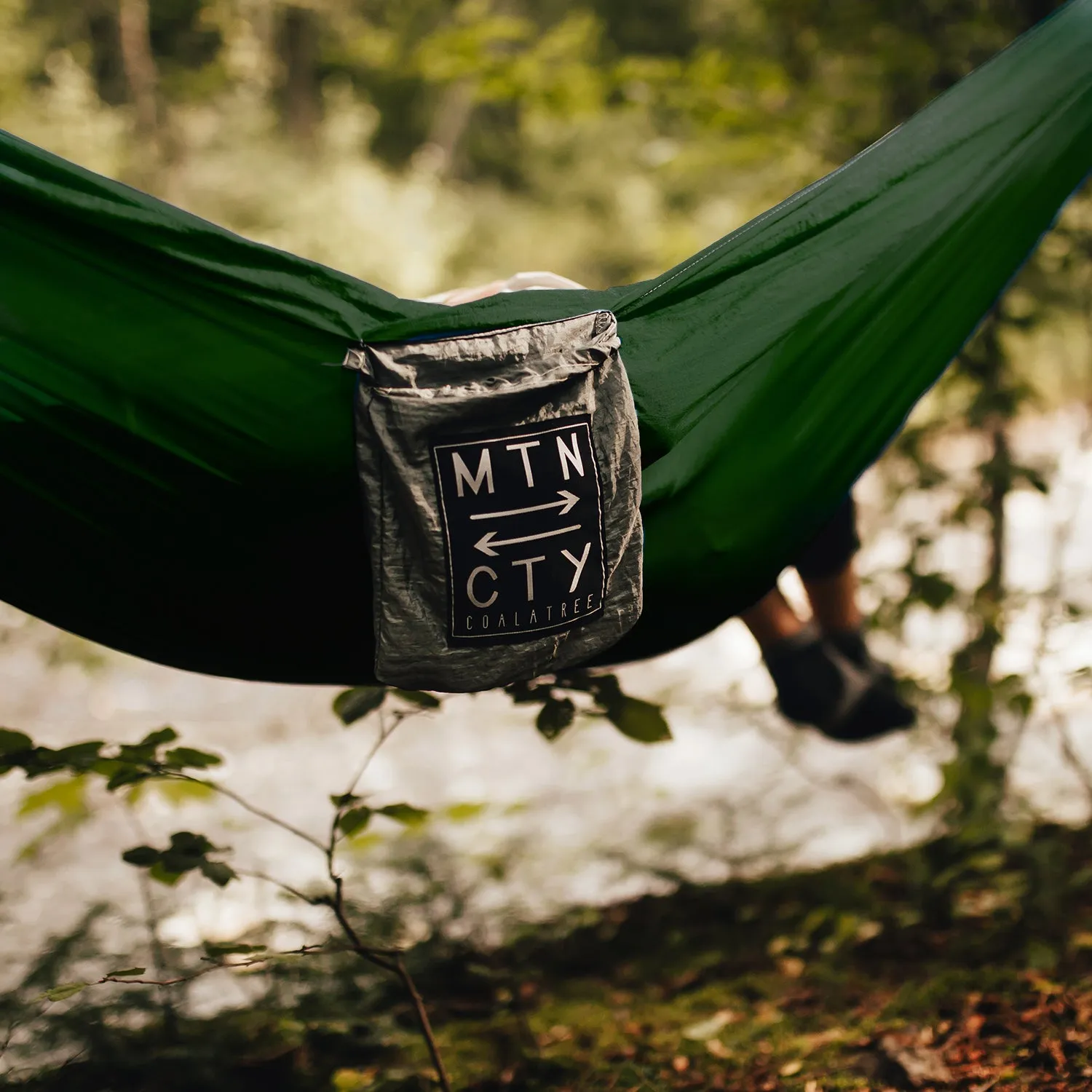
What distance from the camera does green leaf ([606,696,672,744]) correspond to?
3.99ft

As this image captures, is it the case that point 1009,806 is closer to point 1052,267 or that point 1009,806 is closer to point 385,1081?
point 1052,267

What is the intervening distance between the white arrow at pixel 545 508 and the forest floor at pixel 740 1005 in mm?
751

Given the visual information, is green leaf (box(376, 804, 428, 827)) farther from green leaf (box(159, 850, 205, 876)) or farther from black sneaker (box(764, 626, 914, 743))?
black sneaker (box(764, 626, 914, 743))

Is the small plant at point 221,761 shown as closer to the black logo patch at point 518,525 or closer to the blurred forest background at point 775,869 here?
the blurred forest background at point 775,869

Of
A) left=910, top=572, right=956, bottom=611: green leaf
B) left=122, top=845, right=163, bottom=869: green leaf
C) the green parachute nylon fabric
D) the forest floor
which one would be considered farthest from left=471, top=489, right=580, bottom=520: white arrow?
left=910, top=572, right=956, bottom=611: green leaf

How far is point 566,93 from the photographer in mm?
2143

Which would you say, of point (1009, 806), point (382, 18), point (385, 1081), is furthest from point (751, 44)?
point (382, 18)

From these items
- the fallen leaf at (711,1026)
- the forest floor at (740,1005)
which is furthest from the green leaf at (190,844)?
the fallen leaf at (711,1026)

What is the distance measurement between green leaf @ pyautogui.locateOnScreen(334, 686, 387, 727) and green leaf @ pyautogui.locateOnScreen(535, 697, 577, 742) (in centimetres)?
19

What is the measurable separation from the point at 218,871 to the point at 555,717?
0.41 metres

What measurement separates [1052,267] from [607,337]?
154 cm

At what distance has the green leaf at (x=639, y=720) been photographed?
3.99 ft

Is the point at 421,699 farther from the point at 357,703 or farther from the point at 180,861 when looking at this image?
the point at 180,861

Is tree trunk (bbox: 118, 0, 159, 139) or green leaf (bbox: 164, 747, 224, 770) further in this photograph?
tree trunk (bbox: 118, 0, 159, 139)
